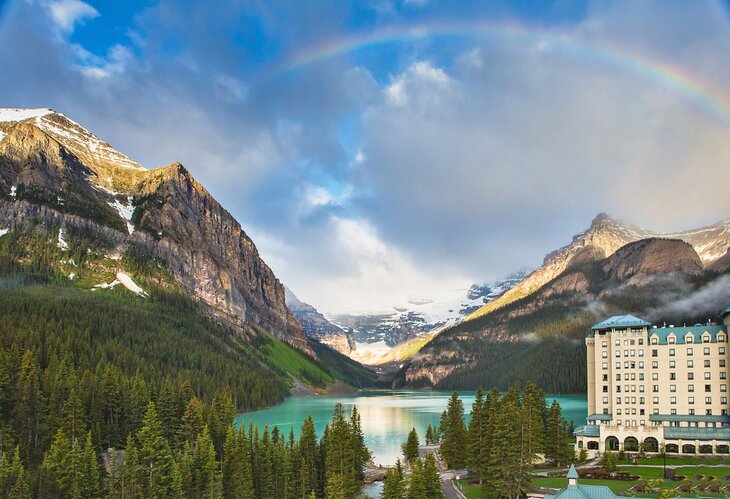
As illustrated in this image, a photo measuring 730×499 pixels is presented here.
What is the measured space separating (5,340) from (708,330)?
134 metres

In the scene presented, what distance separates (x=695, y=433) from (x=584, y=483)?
33.8 meters

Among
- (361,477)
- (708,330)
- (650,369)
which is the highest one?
(708,330)

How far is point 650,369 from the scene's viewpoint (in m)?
108

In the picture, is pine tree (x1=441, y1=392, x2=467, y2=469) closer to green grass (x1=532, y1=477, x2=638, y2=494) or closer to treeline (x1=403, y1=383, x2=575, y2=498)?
treeline (x1=403, y1=383, x2=575, y2=498)

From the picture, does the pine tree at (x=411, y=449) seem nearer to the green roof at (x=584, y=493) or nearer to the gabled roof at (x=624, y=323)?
the gabled roof at (x=624, y=323)

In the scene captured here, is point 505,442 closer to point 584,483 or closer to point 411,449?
point 584,483

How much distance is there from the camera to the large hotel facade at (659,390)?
325 feet

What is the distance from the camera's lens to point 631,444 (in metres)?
102

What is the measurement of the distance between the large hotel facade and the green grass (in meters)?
22.5

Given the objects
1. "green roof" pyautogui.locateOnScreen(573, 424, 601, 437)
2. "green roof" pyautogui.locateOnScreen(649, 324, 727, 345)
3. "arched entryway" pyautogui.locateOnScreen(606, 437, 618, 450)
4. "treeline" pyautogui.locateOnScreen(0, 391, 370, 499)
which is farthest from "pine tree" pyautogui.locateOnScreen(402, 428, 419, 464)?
"green roof" pyautogui.locateOnScreen(649, 324, 727, 345)

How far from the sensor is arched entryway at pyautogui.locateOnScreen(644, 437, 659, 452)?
98.5m

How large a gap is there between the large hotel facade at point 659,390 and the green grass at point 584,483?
2247 centimetres

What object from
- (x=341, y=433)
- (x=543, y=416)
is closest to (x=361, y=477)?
(x=341, y=433)

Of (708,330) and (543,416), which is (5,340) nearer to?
(543,416)
